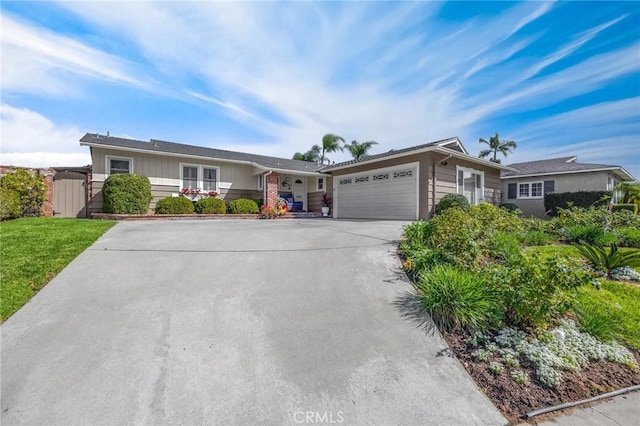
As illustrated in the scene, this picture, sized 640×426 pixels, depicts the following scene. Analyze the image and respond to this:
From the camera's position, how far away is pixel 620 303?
3.72 metres

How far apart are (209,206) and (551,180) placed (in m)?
21.7

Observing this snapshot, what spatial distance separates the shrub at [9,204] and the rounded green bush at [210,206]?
6340mm

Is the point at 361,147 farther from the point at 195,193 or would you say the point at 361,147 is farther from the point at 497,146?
the point at 195,193

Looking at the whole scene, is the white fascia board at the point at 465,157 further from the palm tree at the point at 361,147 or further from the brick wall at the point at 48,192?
the brick wall at the point at 48,192

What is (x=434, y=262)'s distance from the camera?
4395mm

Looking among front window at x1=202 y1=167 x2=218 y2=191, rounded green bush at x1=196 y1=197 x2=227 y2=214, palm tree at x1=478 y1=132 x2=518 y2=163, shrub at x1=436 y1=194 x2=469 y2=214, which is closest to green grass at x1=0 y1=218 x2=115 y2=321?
rounded green bush at x1=196 y1=197 x2=227 y2=214

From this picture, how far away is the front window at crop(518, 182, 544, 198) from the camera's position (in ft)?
60.9

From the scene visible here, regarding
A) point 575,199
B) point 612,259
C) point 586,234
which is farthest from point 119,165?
point 575,199

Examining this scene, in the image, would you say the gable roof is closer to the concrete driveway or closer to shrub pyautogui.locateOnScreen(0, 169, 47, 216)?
the concrete driveway

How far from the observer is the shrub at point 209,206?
13648 millimetres

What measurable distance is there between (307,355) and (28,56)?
9745mm

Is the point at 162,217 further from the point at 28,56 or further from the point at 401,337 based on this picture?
the point at 401,337

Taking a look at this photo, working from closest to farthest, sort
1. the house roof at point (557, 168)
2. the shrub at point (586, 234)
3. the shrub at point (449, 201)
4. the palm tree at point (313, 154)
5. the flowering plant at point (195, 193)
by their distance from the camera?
the shrub at point (586, 234), the shrub at point (449, 201), the flowering plant at point (195, 193), the house roof at point (557, 168), the palm tree at point (313, 154)

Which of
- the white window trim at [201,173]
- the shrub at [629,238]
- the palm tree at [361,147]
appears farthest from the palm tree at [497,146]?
the white window trim at [201,173]
